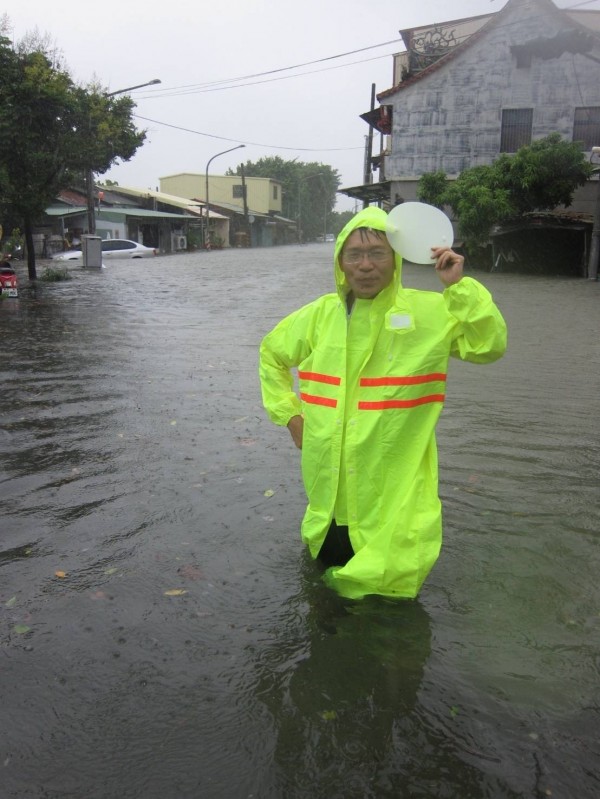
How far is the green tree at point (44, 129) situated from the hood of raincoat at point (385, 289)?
1407 cm

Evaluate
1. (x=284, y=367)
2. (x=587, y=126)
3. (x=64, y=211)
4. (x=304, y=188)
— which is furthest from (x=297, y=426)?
(x=304, y=188)

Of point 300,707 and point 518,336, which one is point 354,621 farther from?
point 518,336

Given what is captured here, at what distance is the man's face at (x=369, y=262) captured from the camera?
9.73 ft

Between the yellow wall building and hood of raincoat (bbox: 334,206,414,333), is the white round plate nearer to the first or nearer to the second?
hood of raincoat (bbox: 334,206,414,333)

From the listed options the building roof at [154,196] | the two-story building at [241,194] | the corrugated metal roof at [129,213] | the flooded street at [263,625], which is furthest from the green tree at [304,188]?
the flooded street at [263,625]

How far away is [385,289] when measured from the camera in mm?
3000

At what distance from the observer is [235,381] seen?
830 centimetres

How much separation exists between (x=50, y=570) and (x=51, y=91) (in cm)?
1487

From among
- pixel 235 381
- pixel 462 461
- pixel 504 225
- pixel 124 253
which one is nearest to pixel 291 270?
pixel 504 225

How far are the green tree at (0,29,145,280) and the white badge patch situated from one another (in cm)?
1433

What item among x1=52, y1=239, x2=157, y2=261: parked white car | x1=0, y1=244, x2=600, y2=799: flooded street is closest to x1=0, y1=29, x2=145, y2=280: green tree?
x1=0, y1=244, x2=600, y2=799: flooded street

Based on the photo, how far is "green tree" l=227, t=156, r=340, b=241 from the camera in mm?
78438

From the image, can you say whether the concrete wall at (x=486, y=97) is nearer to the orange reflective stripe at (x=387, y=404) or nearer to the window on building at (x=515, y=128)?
the window on building at (x=515, y=128)

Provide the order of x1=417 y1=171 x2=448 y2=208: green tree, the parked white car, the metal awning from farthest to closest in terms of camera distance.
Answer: the metal awning, the parked white car, x1=417 y1=171 x2=448 y2=208: green tree
